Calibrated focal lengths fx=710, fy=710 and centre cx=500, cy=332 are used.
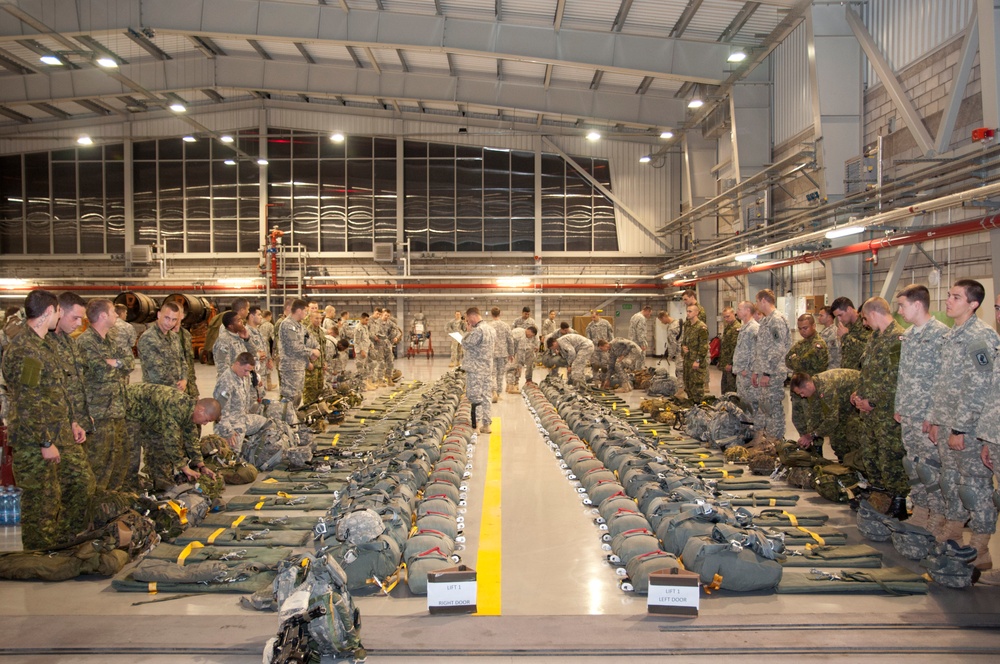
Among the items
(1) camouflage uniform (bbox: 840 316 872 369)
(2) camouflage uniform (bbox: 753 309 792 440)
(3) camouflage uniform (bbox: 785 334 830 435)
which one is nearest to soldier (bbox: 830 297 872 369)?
(1) camouflage uniform (bbox: 840 316 872 369)

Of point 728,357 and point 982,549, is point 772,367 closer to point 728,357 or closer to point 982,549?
point 728,357

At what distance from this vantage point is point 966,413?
491 cm

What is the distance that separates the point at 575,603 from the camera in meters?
4.44

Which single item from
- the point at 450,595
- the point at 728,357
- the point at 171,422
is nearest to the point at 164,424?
the point at 171,422

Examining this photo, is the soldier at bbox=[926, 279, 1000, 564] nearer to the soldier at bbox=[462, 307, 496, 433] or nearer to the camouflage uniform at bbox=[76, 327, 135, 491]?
the soldier at bbox=[462, 307, 496, 433]

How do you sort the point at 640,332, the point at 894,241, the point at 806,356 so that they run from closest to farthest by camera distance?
the point at 806,356
the point at 894,241
the point at 640,332

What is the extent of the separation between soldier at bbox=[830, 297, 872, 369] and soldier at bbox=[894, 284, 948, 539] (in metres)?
2.32

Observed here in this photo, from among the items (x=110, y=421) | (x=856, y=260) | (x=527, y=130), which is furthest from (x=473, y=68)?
(x=110, y=421)

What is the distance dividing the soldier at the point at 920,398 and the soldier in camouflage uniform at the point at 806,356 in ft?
9.39

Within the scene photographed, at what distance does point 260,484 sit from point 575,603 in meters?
4.15

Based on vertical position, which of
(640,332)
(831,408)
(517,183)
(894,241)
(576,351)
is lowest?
(831,408)

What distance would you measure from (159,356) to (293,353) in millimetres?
3052

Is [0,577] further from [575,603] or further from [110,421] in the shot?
[575,603]

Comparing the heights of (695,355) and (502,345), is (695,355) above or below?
below
